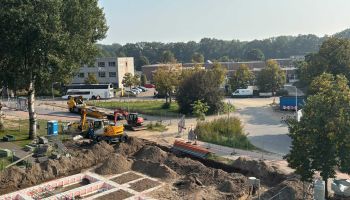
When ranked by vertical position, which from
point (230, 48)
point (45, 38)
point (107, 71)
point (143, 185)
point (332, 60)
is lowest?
point (143, 185)

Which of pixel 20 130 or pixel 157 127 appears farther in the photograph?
pixel 157 127

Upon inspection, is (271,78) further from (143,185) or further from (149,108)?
(143,185)

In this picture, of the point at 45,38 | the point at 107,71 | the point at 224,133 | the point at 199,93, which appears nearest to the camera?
the point at 45,38

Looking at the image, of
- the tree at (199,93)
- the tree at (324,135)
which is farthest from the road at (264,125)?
the tree at (324,135)

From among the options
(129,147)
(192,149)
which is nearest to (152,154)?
(192,149)

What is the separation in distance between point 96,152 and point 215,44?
144 m

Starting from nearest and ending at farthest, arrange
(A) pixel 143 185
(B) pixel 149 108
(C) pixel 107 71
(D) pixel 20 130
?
(A) pixel 143 185 → (D) pixel 20 130 → (B) pixel 149 108 → (C) pixel 107 71

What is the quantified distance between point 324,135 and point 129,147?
1448 centimetres

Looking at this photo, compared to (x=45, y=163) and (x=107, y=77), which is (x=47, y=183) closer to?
(x=45, y=163)

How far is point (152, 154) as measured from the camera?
25422 millimetres

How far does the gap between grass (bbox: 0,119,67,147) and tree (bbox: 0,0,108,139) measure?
3.58 ft

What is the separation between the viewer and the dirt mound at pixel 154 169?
71.6 feet

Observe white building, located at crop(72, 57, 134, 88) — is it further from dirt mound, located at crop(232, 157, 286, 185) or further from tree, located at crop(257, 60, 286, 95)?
dirt mound, located at crop(232, 157, 286, 185)

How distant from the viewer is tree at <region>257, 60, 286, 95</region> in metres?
64.8
